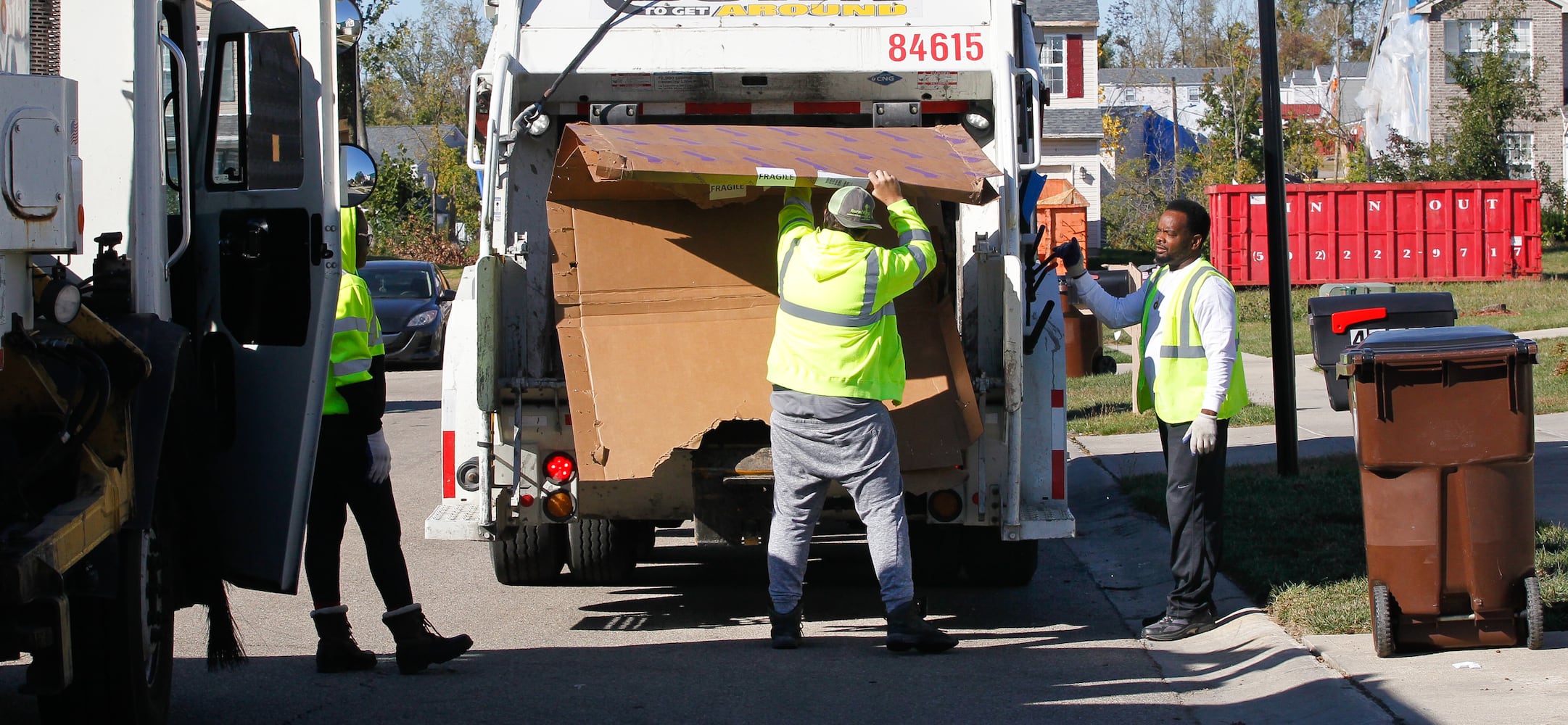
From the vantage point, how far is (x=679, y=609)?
6.73 metres

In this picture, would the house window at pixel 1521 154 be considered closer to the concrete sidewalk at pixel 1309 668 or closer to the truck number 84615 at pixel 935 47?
the concrete sidewalk at pixel 1309 668

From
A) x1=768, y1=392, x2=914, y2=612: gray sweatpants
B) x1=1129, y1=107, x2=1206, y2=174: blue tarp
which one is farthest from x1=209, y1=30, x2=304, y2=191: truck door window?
x1=1129, y1=107, x2=1206, y2=174: blue tarp

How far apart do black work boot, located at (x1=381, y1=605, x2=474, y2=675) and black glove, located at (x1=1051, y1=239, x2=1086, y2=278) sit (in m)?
2.68

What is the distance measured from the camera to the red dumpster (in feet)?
82.4

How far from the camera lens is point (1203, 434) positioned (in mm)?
5789

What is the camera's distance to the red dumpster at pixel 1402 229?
25109 millimetres

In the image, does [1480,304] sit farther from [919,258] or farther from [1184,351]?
[919,258]

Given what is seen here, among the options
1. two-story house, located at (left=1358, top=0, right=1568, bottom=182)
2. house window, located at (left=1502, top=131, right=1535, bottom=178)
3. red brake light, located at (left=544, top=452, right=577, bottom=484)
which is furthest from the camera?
two-story house, located at (left=1358, top=0, right=1568, bottom=182)

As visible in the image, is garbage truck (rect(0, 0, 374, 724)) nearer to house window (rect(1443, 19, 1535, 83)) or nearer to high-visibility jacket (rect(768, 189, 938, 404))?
high-visibility jacket (rect(768, 189, 938, 404))

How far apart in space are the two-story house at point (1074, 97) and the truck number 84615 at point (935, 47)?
33.7m

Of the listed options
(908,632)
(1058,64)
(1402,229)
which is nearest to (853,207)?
(908,632)

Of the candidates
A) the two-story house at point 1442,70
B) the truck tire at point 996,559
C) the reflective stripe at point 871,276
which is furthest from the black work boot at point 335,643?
the two-story house at point 1442,70

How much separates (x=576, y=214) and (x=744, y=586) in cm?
211

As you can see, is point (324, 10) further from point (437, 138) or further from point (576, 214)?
point (437, 138)
